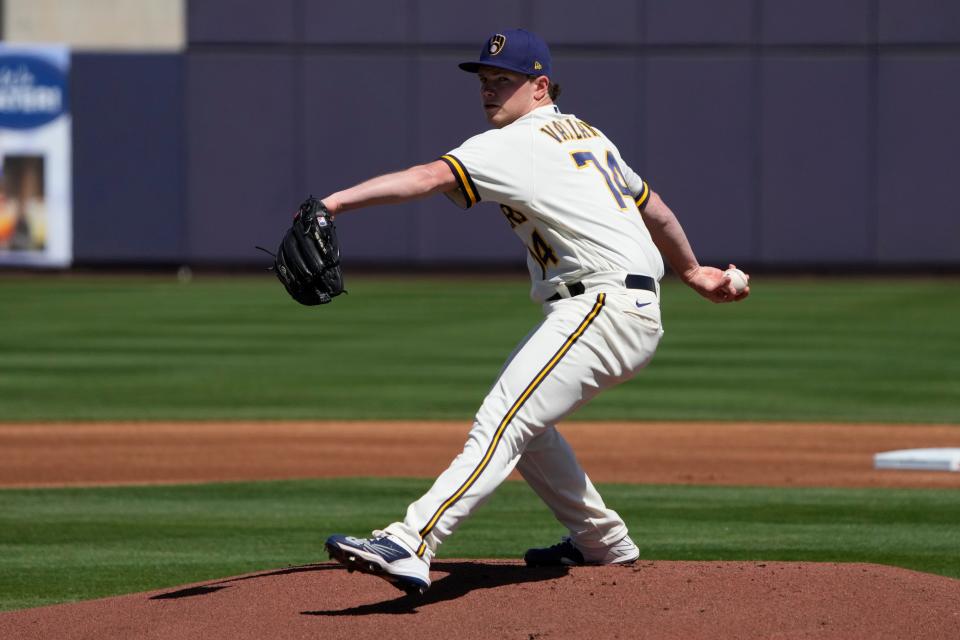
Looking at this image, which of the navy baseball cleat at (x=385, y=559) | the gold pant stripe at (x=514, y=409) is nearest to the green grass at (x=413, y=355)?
the gold pant stripe at (x=514, y=409)

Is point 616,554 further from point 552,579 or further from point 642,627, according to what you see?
point 642,627

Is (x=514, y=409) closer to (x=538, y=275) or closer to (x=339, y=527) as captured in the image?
(x=538, y=275)

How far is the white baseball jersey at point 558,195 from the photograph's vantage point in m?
5.21

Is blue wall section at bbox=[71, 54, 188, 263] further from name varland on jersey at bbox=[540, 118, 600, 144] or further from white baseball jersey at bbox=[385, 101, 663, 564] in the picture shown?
white baseball jersey at bbox=[385, 101, 663, 564]

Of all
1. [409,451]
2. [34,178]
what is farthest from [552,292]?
[34,178]

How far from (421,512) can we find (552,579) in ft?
2.54

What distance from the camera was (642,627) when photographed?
5.03m

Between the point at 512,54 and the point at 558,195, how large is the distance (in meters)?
0.51

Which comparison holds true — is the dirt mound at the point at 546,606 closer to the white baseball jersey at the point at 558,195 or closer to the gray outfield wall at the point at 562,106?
the white baseball jersey at the point at 558,195

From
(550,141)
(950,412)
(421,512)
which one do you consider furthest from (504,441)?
(950,412)

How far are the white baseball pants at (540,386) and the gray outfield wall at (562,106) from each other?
80.1 feet

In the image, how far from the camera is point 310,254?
196 inches

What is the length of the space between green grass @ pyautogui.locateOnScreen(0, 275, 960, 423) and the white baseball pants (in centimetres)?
782

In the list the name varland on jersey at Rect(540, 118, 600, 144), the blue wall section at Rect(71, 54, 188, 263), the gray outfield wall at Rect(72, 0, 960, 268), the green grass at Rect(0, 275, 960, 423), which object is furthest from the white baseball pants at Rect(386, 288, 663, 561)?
the blue wall section at Rect(71, 54, 188, 263)
